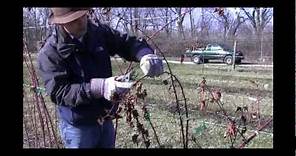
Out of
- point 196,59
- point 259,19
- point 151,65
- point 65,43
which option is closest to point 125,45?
point 151,65

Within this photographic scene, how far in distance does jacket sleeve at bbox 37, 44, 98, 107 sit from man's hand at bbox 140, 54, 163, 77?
0.29m

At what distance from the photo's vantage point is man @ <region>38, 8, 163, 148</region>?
103 inches

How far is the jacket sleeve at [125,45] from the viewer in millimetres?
2723

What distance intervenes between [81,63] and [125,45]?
25cm

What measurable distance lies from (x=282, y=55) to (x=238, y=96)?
0.35 metres

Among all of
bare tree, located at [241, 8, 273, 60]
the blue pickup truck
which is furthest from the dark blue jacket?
bare tree, located at [241, 8, 273, 60]

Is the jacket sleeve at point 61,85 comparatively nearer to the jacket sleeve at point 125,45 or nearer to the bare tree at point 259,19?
the jacket sleeve at point 125,45

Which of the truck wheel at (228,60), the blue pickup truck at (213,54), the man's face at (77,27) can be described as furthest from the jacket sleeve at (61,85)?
the truck wheel at (228,60)

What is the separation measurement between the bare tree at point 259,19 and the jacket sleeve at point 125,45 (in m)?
0.58

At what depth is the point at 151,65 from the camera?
266cm

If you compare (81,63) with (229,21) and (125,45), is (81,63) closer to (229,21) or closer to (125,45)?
(125,45)

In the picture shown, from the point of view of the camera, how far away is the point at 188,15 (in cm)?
293

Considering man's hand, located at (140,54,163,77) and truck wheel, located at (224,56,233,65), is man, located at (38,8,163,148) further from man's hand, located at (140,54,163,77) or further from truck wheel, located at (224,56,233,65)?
truck wheel, located at (224,56,233,65)

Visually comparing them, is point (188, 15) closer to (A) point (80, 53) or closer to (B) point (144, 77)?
(B) point (144, 77)
